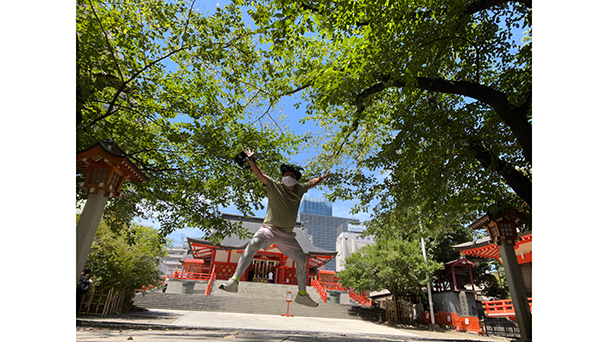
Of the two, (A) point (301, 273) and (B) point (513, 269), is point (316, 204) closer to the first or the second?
(B) point (513, 269)

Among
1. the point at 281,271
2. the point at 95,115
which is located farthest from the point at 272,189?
the point at 281,271

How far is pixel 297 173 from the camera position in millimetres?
3896

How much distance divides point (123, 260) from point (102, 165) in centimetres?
751

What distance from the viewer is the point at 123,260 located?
11484 millimetres

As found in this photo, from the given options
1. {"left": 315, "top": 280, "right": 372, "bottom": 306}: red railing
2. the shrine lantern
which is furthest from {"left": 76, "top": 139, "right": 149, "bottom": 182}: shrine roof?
{"left": 315, "top": 280, "right": 372, "bottom": 306}: red railing

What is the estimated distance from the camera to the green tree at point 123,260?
11.2 m

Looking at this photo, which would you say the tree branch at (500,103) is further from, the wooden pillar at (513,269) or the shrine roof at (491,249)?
the shrine roof at (491,249)

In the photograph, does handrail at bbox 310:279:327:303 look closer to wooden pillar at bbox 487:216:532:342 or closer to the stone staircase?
the stone staircase

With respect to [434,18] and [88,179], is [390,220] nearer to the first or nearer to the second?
[434,18]

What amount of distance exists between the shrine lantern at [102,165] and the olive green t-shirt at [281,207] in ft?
12.1

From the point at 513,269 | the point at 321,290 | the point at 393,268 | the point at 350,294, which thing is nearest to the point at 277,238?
the point at 513,269

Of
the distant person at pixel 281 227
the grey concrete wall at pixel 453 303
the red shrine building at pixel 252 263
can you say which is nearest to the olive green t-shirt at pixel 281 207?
the distant person at pixel 281 227

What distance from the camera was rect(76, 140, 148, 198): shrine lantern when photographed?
5.52 metres

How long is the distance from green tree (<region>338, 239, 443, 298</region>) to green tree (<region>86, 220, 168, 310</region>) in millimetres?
11432
